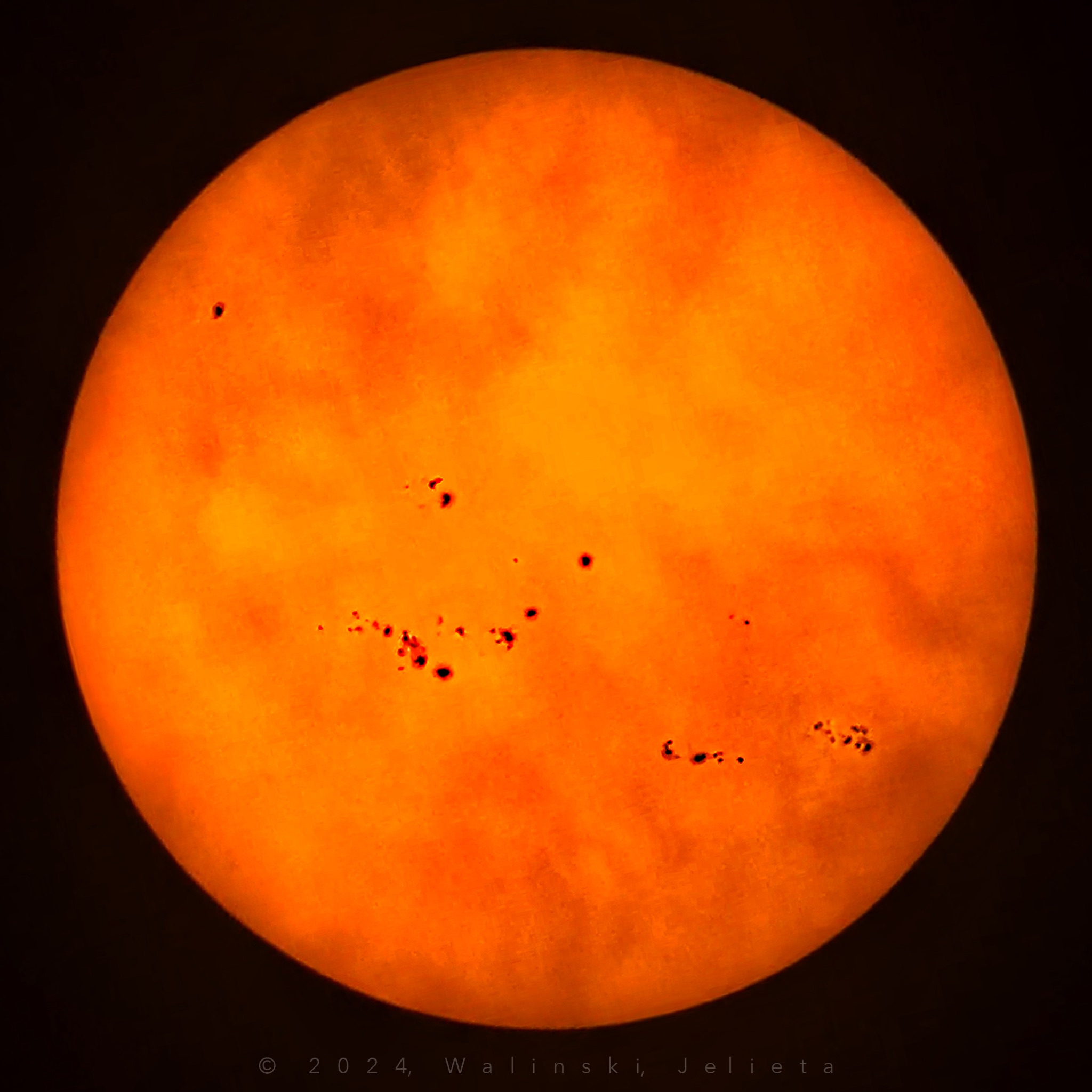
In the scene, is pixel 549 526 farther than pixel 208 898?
No

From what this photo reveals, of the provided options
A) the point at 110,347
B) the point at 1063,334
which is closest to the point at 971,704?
the point at 1063,334

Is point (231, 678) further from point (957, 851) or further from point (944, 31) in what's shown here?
point (944, 31)

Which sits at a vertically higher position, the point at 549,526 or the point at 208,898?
the point at 549,526

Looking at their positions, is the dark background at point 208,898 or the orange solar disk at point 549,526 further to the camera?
the dark background at point 208,898

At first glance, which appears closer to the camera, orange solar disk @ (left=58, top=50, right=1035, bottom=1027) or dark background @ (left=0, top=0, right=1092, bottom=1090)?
orange solar disk @ (left=58, top=50, right=1035, bottom=1027)
